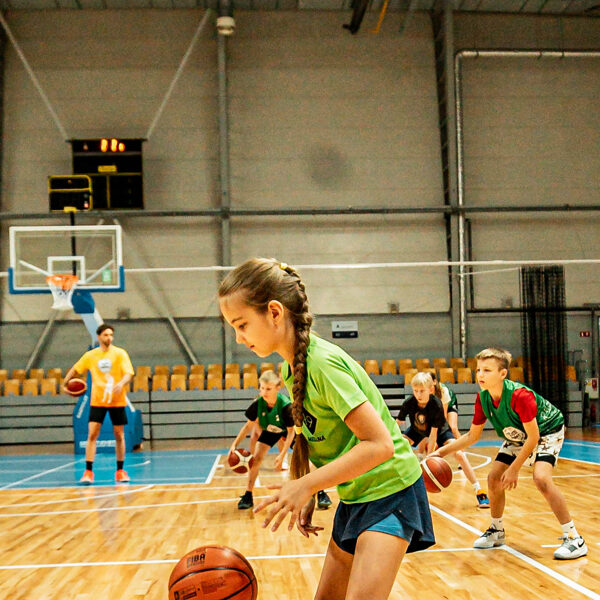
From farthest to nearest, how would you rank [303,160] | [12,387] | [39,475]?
[303,160] → [12,387] → [39,475]

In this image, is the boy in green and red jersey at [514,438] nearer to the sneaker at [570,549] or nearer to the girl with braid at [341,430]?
the sneaker at [570,549]

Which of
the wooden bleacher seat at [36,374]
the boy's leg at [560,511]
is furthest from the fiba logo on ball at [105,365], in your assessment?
the wooden bleacher seat at [36,374]

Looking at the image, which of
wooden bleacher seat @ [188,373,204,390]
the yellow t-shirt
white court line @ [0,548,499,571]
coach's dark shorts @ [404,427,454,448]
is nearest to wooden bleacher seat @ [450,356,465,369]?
wooden bleacher seat @ [188,373,204,390]

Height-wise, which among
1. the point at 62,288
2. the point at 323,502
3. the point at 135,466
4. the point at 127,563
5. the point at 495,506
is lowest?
the point at 135,466

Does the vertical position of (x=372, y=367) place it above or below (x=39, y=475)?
above

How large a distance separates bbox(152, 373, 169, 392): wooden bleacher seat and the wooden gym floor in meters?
5.65

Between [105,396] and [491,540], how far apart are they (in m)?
5.56

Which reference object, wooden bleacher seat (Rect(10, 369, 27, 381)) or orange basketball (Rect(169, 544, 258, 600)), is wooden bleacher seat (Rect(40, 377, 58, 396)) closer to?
wooden bleacher seat (Rect(10, 369, 27, 381))

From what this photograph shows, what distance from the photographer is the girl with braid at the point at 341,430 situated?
2074mm

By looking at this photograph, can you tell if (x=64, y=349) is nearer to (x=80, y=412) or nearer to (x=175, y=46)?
(x=80, y=412)

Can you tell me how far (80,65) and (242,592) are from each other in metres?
16.3

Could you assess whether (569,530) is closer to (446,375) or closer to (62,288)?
(62,288)

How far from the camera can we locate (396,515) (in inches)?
87.1

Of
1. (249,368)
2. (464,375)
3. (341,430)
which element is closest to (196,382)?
(249,368)
